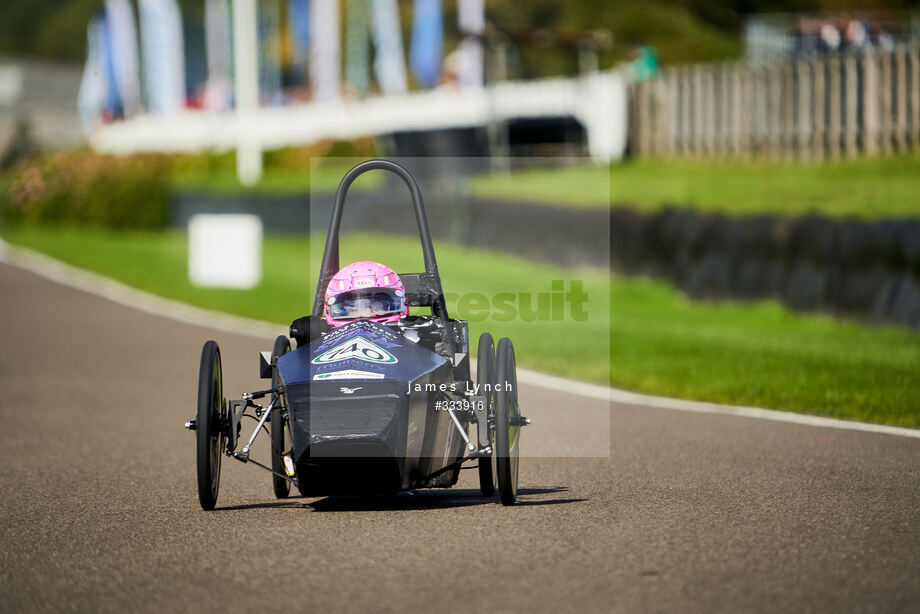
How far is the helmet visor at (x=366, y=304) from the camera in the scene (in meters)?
7.62

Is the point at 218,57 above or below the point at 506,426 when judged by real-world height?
above

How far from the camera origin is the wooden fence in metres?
23.9

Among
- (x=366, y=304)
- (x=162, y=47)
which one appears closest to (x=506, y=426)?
(x=366, y=304)

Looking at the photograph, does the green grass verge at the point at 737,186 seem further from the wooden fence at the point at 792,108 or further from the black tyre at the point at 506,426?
the black tyre at the point at 506,426

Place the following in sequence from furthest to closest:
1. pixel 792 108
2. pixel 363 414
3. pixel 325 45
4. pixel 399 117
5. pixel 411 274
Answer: pixel 325 45
pixel 399 117
pixel 792 108
pixel 411 274
pixel 363 414

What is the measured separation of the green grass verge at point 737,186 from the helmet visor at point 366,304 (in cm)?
995

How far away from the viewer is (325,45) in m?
60.3

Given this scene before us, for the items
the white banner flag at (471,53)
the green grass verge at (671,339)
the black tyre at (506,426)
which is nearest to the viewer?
the black tyre at (506,426)

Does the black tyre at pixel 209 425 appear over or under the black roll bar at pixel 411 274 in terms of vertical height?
under

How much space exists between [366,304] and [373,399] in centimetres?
98

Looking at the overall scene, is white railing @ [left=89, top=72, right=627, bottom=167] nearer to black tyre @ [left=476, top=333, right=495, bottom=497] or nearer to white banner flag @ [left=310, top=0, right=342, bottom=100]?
white banner flag @ [left=310, top=0, right=342, bottom=100]

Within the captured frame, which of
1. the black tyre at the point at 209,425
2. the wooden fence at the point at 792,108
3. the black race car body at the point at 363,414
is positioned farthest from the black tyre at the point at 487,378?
the wooden fence at the point at 792,108

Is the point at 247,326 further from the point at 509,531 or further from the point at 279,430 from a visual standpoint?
the point at 509,531

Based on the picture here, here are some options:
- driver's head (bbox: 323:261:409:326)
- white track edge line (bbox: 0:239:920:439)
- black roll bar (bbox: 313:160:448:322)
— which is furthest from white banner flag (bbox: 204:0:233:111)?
driver's head (bbox: 323:261:409:326)
